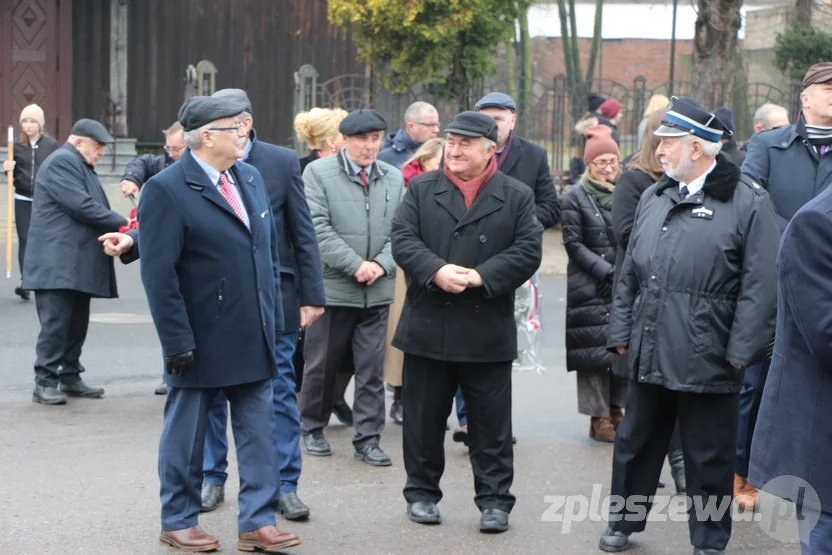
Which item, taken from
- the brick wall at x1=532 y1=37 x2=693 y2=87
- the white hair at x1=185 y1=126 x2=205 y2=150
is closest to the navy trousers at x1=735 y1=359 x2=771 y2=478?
the white hair at x1=185 y1=126 x2=205 y2=150

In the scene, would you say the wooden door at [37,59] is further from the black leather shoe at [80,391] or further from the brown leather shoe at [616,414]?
the brown leather shoe at [616,414]

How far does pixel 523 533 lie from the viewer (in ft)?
19.6

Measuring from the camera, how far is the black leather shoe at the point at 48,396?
27.6ft

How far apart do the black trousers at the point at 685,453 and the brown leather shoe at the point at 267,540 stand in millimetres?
1457

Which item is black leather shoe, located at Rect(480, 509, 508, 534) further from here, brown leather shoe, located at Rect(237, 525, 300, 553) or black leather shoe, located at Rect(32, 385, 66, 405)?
black leather shoe, located at Rect(32, 385, 66, 405)

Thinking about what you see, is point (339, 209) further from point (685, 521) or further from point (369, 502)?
point (685, 521)

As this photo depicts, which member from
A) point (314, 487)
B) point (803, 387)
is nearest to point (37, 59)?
point (314, 487)

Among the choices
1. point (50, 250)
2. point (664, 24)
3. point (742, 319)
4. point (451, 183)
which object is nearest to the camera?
point (742, 319)

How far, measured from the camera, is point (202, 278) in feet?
17.7

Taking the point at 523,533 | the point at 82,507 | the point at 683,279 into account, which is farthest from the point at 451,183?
the point at 82,507

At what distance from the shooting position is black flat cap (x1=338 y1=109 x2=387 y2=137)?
7.26 metres

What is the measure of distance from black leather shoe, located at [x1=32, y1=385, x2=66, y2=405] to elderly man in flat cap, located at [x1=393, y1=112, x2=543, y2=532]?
318 cm

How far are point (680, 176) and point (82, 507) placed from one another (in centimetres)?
323

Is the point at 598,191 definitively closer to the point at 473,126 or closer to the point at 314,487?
the point at 473,126
